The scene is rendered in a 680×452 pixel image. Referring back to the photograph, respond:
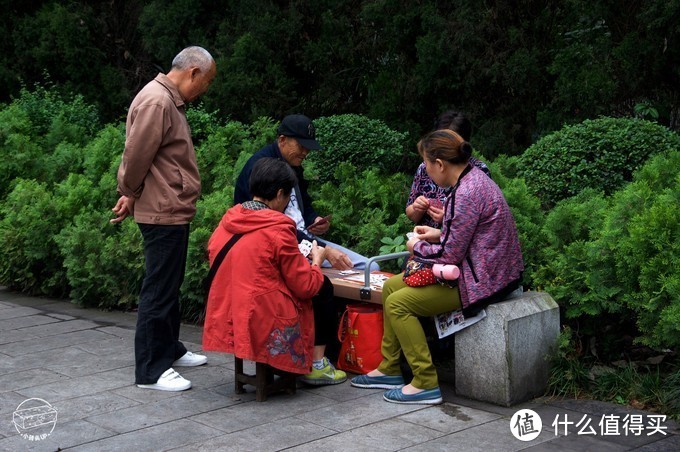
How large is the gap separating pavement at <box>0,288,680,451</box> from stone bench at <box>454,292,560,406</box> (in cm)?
9

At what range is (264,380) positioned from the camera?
561 centimetres

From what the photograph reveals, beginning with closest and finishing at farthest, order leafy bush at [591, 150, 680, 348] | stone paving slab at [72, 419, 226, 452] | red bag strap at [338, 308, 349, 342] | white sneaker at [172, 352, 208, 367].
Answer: stone paving slab at [72, 419, 226, 452] → leafy bush at [591, 150, 680, 348] → red bag strap at [338, 308, 349, 342] → white sneaker at [172, 352, 208, 367]

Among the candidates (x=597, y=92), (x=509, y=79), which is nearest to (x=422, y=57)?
(x=509, y=79)

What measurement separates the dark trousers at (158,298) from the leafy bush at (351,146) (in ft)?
11.9

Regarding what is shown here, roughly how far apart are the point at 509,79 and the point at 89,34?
6.70 m

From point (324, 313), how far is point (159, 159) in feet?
4.48

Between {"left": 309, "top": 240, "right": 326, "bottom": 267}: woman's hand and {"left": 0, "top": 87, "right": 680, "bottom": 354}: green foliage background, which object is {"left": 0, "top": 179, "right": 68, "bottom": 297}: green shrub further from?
{"left": 309, "top": 240, "right": 326, "bottom": 267}: woman's hand

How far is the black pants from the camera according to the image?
5.93 m

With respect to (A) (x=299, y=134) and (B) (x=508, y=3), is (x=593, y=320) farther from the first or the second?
(B) (x=508, y=3)

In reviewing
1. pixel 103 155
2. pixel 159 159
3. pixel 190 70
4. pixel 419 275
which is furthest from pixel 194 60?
pixel 103 155

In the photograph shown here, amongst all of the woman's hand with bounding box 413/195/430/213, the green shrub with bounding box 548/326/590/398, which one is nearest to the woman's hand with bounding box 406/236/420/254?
the woman's hand with bounding box 413/195/430/213

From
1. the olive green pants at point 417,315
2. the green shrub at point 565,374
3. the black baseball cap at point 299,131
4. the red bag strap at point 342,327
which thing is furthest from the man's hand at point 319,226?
the green shrub at point 565,374

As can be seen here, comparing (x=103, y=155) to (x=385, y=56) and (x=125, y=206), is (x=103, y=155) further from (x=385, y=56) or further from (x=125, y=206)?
(x=125, y=206)

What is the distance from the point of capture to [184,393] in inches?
229
